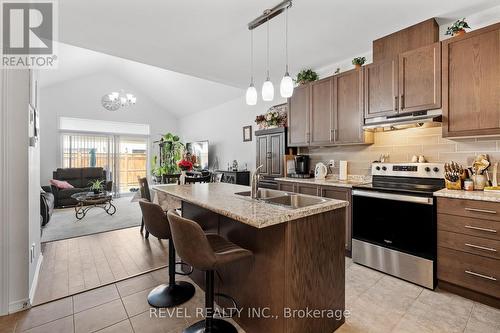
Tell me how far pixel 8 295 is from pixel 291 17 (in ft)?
11.9

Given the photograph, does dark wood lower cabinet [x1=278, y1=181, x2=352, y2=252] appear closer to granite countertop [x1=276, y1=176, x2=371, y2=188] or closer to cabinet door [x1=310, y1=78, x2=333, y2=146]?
granite countertop [x1=276, y1=176, x2=371, y2=188]

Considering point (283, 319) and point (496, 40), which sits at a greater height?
point (496, 40)

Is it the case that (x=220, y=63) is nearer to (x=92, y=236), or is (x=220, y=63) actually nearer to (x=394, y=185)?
(x=394, y=185)

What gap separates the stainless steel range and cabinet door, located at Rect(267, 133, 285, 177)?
151cm

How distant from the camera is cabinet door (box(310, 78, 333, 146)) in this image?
345 centimetres

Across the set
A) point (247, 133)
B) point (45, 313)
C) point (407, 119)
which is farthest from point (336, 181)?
point (45, 313)

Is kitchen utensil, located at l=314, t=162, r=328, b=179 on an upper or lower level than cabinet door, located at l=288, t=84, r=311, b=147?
lower

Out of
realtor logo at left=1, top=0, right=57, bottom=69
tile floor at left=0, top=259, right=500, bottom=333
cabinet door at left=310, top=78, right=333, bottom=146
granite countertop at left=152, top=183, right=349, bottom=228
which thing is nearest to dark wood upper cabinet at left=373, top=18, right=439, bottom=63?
cabinet door at left=310, top=78, right=333, bottom=146

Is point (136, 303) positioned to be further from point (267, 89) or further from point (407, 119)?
point (407, 119)

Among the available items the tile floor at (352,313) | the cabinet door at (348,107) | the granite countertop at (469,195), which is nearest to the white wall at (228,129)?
the cabinet door at (348,107)

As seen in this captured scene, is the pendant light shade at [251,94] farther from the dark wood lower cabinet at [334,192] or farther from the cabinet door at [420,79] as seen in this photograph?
the cabinet door at [420,79]

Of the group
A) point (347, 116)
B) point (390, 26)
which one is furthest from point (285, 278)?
point (390, 26)

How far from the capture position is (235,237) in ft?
5.92

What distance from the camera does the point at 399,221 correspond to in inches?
96.7
